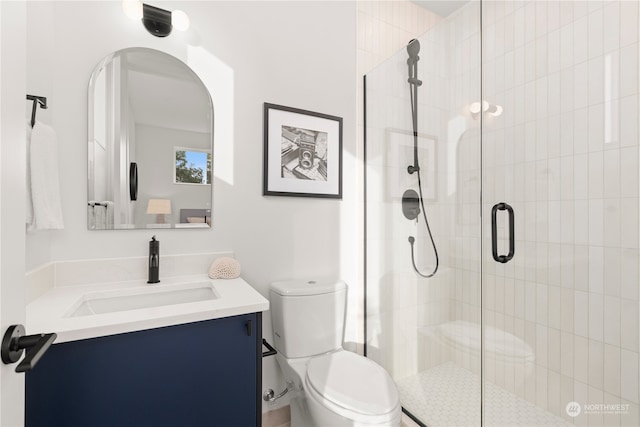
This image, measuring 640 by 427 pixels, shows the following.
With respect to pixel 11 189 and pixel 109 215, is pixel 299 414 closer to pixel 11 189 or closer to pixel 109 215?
pixel 109 215

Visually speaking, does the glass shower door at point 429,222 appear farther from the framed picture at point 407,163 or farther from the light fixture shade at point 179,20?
the light fixture shade at point 179,20

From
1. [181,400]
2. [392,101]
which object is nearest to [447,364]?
[181,400]

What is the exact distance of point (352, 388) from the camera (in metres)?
1.32

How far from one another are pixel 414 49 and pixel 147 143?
1.47 m

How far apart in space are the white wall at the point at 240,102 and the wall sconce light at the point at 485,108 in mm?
754

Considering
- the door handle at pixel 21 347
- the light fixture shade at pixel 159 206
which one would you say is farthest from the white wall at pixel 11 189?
the light fixture shade at pixel 159 206

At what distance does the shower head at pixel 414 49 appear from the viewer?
1729mm

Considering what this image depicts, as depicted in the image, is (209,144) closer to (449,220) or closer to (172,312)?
(172,312)

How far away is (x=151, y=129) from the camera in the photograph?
4.84 feet

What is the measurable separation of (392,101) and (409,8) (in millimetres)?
908

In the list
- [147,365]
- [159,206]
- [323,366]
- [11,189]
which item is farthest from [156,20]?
[323,366]

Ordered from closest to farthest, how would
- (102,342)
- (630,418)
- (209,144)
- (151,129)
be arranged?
(102,342) → (630,418) → (151,129) → (209,144)

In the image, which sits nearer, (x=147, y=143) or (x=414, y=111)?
(x=147, y=143)

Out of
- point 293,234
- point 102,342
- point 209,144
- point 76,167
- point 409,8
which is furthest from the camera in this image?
point 409,8
